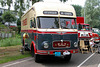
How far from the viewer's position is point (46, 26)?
26.3 ft

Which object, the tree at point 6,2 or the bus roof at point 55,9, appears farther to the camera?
the tree at point 6,2

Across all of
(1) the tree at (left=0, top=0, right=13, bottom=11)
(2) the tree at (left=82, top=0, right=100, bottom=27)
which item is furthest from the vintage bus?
(2) the tree at (left=82, top=0, right=100, bottom=27)

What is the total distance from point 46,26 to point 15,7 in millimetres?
7329

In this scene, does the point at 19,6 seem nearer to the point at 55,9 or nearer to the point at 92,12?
the point at 55,9

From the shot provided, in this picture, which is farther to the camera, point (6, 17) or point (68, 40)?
point (6, 17)

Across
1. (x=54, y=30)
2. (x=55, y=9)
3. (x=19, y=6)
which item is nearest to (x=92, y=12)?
(x=19, y=6)

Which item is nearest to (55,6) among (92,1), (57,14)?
(57,14)

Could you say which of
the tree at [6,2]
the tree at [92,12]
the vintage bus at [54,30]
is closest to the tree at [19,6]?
the tree at [6,2]

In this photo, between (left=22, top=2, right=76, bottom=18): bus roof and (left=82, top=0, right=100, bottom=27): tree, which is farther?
(left=82, top=0, right=100, bottom=27): tree

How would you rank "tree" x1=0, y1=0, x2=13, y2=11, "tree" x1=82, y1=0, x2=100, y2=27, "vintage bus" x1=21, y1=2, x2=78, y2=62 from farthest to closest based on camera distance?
"tree" x1=82, y1=0, x2=100, y2=27
"tree" x1=0, y1=0, x2=13, y2=11
"vintage bus" x1=21, y1=2, x2=78, y2=62

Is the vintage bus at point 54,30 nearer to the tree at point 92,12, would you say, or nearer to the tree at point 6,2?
the tree at point 6,2

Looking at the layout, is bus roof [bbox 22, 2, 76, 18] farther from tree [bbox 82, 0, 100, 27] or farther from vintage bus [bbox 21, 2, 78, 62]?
tree [bbox 82, 0, 100, 27]

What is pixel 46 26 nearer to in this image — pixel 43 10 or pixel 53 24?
→ pixel 53 24

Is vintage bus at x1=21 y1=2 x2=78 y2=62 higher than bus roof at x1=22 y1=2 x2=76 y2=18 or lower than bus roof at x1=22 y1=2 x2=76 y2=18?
lower
